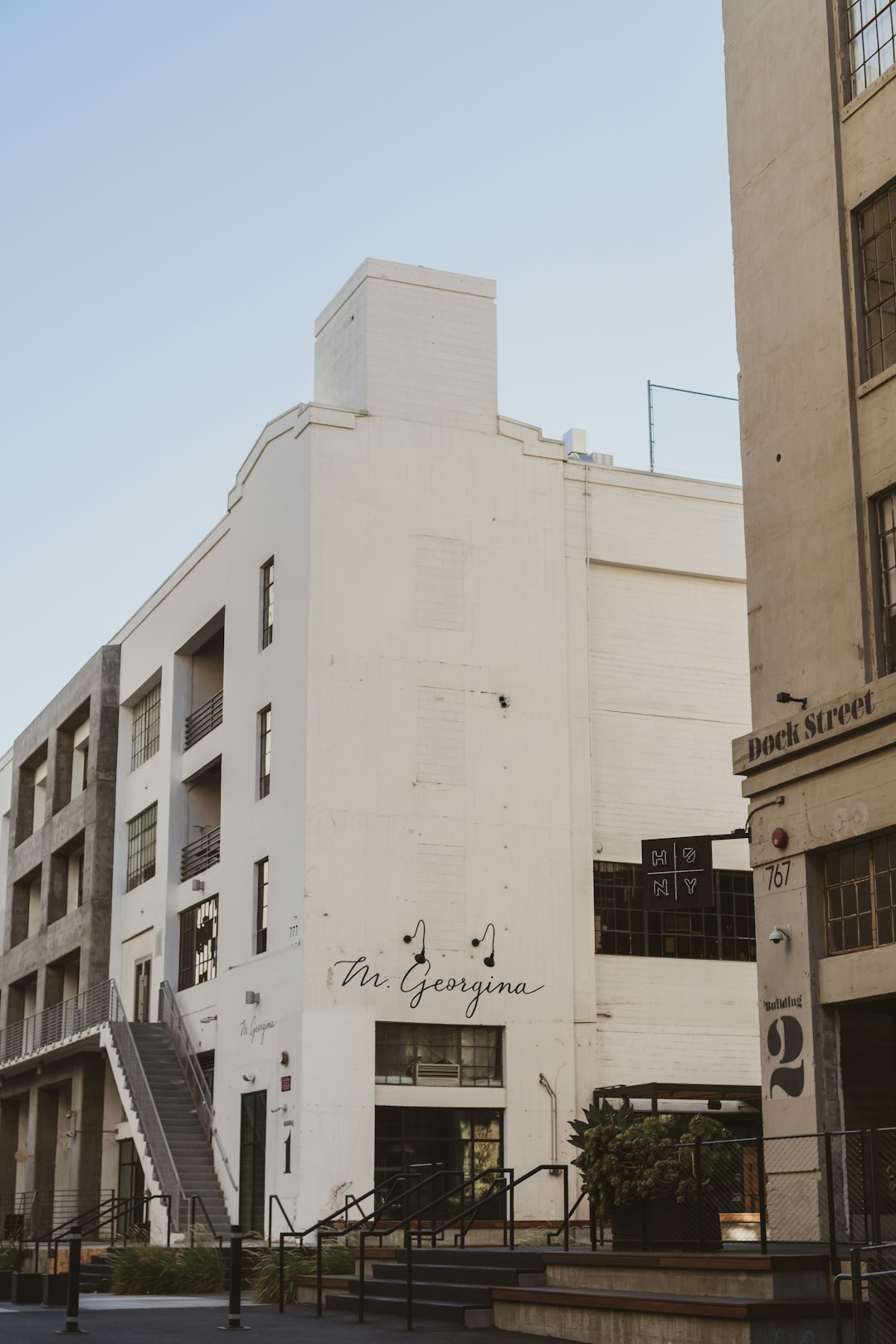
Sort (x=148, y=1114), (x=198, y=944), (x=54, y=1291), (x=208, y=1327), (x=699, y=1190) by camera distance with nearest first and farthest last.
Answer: (x=699, y=1190)
(x=208, y=1327)
(x=54, y=1291)
(x=148, y=1114)
(x=198, y=944)

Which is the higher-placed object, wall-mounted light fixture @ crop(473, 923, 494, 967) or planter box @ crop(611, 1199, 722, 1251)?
wall-mounted light fixture @ crop(473, 923, 494, 967)

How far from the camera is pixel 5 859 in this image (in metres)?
60.6

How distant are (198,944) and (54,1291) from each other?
15.7m

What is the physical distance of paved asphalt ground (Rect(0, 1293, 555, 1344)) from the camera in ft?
55.3

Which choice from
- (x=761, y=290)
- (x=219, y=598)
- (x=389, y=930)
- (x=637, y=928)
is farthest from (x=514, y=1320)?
(x=219, y=598)

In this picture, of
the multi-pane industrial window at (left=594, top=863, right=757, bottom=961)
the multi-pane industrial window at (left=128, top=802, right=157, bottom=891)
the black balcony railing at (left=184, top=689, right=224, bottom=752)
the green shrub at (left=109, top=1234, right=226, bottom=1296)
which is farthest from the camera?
the multi-pane industrial window at (left=128, top=802, right=157, bottom=891)

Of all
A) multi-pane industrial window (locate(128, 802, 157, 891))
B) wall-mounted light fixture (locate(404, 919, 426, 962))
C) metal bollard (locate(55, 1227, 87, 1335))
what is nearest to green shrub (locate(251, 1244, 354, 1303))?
metal bollard (locate(55, 1227, 87, 1335))

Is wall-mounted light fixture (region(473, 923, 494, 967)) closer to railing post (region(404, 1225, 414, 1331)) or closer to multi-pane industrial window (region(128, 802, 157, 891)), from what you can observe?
multi-pane industrial window (region(128, 802, 157, 891))

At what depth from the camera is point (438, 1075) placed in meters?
32.2

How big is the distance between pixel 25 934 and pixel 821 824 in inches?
1723

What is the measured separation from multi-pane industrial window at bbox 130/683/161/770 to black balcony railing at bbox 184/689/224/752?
8.20 ft

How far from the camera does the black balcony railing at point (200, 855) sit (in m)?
39.5

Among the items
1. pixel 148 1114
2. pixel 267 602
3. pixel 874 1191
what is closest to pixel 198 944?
pixel 148 1114

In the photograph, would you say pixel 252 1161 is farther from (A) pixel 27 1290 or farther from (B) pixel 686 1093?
(A) pixel 27 1290
